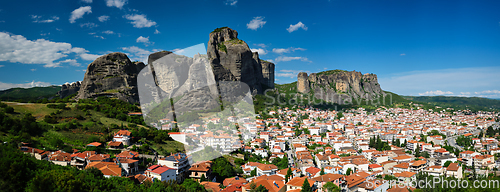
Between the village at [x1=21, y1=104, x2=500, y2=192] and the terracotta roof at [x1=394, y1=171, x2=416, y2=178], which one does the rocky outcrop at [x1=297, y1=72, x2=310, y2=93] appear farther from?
the terracotta roof at [x1=394, y1=171, x2=416, y2=178]

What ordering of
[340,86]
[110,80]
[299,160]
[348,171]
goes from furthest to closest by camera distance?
[340,86] → [110,80] → [299,160] → [348,171]

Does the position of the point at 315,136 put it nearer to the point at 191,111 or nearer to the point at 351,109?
the point at 191,111

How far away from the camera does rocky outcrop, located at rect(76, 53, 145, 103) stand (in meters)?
33.2

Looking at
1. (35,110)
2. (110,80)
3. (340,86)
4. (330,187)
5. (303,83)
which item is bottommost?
(330,187)

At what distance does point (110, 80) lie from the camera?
34.3 metres

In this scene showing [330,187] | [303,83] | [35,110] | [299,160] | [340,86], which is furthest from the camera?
[340,86]

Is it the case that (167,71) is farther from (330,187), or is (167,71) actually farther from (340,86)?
(340,86)

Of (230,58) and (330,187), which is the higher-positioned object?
(230,58)

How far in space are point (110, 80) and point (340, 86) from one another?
63.7 metres

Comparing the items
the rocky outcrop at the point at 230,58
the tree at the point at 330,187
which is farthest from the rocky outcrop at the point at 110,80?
the tree at the point at 330,187

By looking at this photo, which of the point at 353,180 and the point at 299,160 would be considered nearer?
the point at 353,180

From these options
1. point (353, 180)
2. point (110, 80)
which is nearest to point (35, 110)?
point (110, 80)

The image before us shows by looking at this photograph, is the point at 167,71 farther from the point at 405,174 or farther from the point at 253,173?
the point at 405,174

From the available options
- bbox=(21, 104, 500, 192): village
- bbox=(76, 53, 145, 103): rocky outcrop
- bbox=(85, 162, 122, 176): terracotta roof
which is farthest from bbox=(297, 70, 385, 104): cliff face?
bbox=(85, 162, 122, 176): terracotta roof
